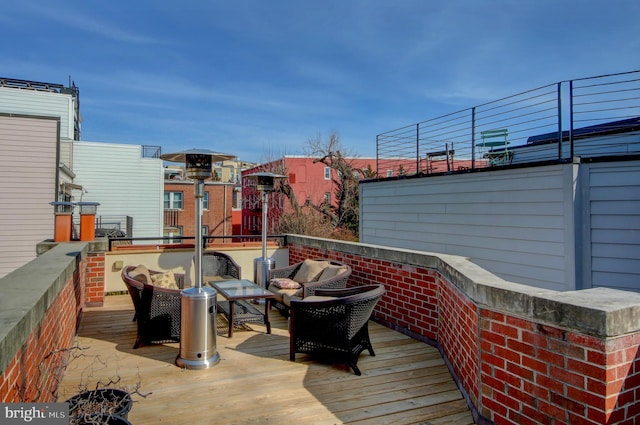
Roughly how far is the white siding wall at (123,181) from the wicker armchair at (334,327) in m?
15.3

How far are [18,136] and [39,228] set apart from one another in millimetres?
2369

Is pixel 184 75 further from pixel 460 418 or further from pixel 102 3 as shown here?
pixel 460 418

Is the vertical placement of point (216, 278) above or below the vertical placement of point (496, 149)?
below

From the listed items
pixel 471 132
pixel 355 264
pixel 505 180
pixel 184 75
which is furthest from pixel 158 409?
pixel 184 75

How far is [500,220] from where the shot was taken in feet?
Result: 17.2

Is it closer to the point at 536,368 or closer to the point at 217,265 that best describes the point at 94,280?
the point at 217,265

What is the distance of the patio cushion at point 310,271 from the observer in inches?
211

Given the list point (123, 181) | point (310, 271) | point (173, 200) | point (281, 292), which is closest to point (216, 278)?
point (310, 271)

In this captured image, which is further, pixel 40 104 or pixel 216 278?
pixel 40 104

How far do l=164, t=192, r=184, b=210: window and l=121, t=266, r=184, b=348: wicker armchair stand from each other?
67.4ft

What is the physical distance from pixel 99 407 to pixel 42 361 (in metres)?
0.60

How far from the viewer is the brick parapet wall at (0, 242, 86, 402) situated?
5.12 feet

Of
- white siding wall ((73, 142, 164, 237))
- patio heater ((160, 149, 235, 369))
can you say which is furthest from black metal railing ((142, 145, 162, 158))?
patio heater ((160, 149, 235, 369))

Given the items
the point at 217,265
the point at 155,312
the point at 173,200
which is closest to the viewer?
the point at 155,312
